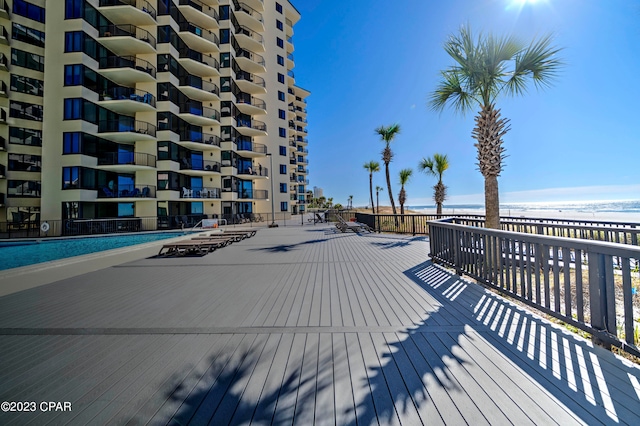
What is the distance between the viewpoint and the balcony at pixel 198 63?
22.0 m

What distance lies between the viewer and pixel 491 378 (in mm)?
1964

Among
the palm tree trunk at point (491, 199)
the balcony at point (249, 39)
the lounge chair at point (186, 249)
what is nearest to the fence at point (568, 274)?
the palm tree trunk at point (491, 199)

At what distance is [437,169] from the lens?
1681 cm

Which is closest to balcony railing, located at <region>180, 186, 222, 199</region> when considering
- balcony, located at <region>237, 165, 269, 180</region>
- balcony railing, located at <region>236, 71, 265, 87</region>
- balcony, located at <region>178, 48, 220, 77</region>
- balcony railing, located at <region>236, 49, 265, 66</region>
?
balcony, located at <region>237, 165, 269, 180</region>

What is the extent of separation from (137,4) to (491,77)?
2765cm

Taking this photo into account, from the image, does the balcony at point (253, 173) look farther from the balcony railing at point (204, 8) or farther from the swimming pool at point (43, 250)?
the balcony railing at point (204, 8)


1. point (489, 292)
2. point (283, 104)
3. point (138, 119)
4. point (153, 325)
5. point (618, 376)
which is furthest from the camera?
point (283, 104)

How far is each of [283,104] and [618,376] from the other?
111 feet

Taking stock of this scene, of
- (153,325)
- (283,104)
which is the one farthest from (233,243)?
(283,104)

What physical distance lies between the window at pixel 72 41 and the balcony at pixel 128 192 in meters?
9.75

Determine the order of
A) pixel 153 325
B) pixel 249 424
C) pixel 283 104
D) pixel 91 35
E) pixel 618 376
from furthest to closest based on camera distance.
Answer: pixel 283 104 → pixel 91 35 → pixel 153 325 → pixel 618 376 → pixel 249 424

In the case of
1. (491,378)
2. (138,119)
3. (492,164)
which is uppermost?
(138,119)

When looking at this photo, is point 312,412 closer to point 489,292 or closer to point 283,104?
point 489,292

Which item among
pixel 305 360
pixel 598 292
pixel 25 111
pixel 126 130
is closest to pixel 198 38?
pixel 126 130
